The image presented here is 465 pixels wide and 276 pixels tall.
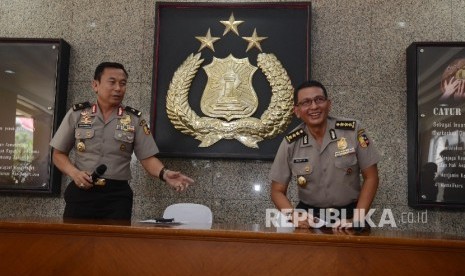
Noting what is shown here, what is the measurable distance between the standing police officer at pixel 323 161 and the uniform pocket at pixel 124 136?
0.93 m

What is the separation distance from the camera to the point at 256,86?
3312 mm

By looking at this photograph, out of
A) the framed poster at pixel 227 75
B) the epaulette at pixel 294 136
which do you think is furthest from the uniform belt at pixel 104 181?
the epaulette at pixel 294 136

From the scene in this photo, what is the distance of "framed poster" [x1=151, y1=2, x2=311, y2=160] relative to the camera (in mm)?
3240

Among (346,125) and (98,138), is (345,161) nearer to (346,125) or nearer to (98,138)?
(346,125)

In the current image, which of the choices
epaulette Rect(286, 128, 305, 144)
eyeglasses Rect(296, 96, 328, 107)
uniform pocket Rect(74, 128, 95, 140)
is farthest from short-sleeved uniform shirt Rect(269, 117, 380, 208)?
uniform pocket Rect(74, 128, 95, 140)

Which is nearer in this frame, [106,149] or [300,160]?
[300,160]

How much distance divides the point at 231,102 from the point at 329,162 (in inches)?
43.2

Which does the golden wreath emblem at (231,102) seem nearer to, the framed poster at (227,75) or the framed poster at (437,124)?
the framed poster at (227,75)

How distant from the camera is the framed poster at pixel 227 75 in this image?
10.6 feet

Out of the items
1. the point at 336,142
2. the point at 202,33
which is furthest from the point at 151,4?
the point at 336,142

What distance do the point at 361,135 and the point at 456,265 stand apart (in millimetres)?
1123

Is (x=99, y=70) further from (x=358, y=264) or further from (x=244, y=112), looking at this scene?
(x=358, y=264)

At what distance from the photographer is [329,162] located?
2443 mm

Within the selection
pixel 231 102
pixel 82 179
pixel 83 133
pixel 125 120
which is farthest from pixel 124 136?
pixel 231 102
